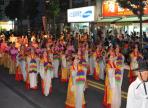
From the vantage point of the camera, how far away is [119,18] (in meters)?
33.9

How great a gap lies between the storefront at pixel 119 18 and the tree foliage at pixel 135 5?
155 centimetres

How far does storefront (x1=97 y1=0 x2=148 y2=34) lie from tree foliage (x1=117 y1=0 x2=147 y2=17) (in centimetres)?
155

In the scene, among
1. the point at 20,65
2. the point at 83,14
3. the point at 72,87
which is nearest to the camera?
the point at 72,87

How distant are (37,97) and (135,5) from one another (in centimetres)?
1246

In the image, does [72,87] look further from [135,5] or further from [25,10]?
[25,10]

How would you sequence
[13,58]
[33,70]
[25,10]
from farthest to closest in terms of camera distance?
[25,10]
[13,58]
[33,70]

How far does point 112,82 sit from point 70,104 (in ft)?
4.48

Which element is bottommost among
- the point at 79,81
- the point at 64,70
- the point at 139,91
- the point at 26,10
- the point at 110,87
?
the point at 64,70

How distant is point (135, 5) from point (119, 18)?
24.6 ft

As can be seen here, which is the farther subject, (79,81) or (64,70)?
(64,70)

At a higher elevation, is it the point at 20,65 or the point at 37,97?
the point at 20,65

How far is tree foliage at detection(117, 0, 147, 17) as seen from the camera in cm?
2583

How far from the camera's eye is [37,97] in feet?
51.6

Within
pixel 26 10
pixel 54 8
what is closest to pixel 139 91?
pixel 54 8
